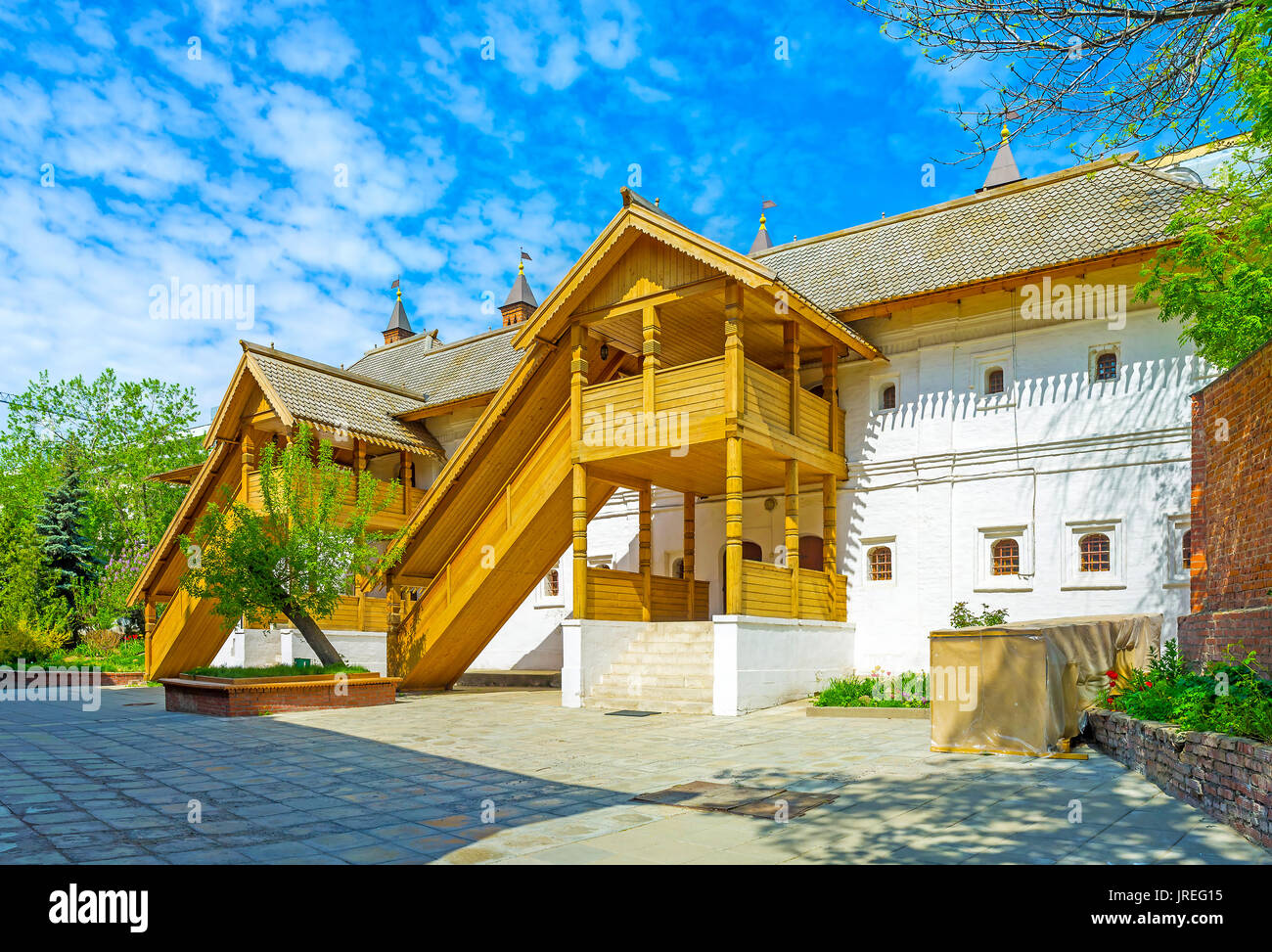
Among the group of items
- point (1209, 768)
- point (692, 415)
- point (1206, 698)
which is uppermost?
point (692, 415)

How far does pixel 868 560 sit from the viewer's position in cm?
1764

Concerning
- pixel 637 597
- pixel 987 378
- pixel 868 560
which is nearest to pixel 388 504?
pixel 637 597

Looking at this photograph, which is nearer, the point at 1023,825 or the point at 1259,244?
the point at 1023,825

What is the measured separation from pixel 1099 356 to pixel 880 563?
529 centimetres

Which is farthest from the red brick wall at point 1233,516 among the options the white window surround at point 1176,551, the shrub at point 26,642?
the shrub at point 26,642

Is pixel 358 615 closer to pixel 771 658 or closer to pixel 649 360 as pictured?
pixel 649 360

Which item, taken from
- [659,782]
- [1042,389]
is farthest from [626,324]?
[659,782]

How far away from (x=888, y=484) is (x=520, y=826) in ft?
42.1

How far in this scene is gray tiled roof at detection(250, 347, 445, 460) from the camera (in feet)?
67.1

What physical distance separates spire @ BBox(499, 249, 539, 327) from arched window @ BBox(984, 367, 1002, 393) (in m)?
30.1

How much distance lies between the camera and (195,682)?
46.6ft

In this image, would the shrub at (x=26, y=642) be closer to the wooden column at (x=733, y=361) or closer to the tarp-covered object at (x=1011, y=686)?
the wooden column at (x=733, y=361)

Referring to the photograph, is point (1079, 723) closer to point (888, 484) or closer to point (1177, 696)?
point (1177, 696)

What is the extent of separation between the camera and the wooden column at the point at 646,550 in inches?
687
